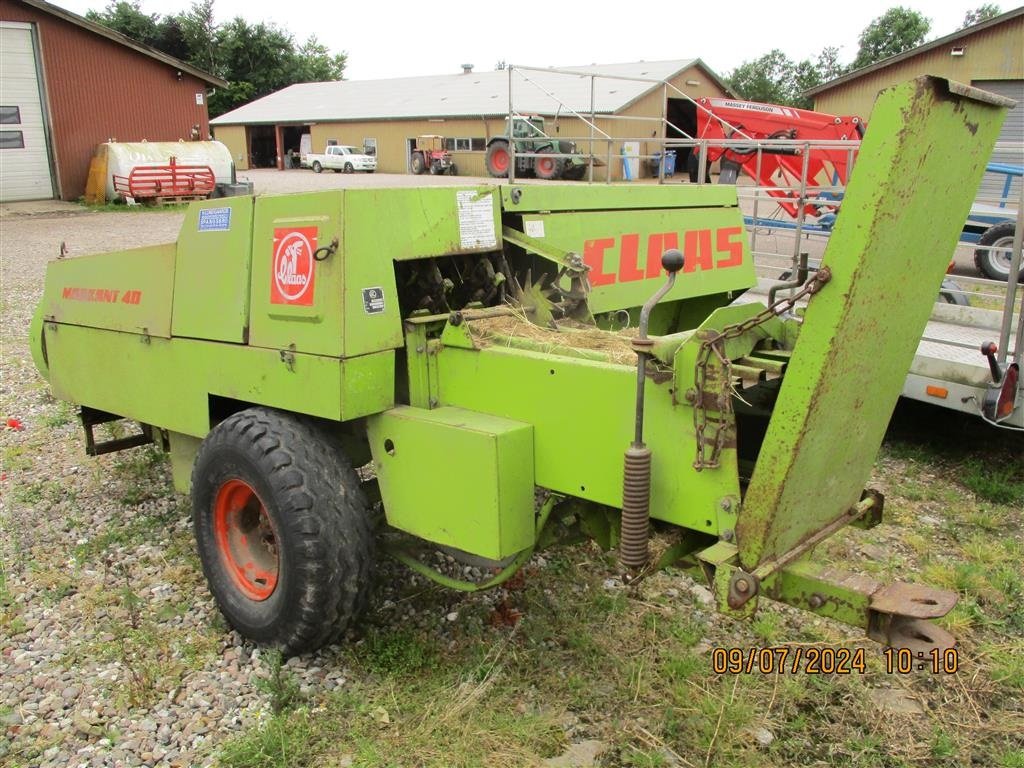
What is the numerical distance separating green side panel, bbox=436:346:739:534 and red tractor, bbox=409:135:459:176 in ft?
102

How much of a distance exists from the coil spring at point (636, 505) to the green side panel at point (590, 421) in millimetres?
99

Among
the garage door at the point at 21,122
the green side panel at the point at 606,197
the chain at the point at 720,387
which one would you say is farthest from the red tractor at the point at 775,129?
the garage door at the point at 21,122

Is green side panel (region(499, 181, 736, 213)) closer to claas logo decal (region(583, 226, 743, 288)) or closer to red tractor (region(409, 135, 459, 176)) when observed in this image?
claas logo decal (region(583, 226, 743, 288))

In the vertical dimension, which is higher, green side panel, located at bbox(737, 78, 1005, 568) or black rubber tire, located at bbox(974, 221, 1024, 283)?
green side panel, located at bbox(737, 78, 1005, 568)

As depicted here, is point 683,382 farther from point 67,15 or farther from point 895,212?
point 67,15

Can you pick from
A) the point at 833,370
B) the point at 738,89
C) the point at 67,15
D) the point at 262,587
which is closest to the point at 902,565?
the point at 833,370

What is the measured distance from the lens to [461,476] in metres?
3.03

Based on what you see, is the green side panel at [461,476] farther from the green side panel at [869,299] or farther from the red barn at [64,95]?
the red barn at [64,95]

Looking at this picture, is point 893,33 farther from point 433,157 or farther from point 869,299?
point 869,299

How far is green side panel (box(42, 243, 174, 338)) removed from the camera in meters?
3.93

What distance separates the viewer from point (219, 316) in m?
3.62

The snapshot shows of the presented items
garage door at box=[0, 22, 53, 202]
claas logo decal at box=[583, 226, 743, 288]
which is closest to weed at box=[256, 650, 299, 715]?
claas logo decal at box=[583, 226, 743, 288]

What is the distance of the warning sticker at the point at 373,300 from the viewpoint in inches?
123

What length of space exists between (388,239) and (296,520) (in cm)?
104
